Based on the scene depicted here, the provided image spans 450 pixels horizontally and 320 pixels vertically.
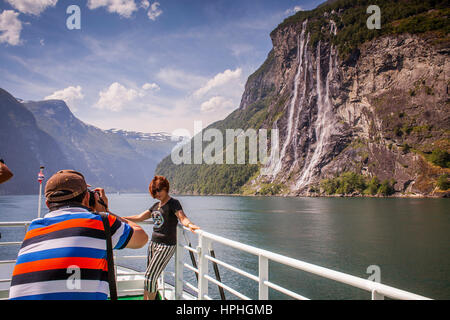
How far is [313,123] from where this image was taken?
374 feet

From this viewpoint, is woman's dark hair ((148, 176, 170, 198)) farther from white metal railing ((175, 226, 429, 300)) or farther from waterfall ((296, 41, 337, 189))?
waterfall ((296, 41, 337, 189))

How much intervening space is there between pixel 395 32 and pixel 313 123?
38.8 metres

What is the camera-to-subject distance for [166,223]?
4152mm

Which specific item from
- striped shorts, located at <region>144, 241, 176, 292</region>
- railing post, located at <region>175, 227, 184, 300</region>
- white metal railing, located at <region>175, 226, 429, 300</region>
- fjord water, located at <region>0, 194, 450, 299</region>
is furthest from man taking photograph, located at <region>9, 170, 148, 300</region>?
fjord water, located at <region>0, 194, 450, 299</region>

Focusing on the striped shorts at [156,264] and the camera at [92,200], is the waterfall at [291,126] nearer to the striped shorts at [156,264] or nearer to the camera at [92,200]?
the striped shorts at [156,264]

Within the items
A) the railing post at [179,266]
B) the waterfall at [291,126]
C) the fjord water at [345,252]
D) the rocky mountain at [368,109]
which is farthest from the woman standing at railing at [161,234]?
the waterfall at [291,126]

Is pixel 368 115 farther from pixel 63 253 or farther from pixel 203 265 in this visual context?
pixel 63 253

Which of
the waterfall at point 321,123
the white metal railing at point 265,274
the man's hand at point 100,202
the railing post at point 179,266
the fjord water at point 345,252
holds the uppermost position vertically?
the waterfall at point 321,123

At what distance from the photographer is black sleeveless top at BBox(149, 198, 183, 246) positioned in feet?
13.6

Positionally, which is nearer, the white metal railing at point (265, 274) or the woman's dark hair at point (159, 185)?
the white metal railing at point (265, 274)

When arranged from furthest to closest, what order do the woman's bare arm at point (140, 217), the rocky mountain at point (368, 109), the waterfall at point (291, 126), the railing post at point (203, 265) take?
1. the waterfall at point (291, 126)
2. the rocky mountain at point (368, 109)
3. the woman's bare arm at point (140, 217)
4. the railing post at point (203, 265)

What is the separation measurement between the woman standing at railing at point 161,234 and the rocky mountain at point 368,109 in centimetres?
8913

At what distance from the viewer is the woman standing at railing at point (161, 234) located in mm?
4113

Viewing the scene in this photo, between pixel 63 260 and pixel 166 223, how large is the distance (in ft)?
7.54
